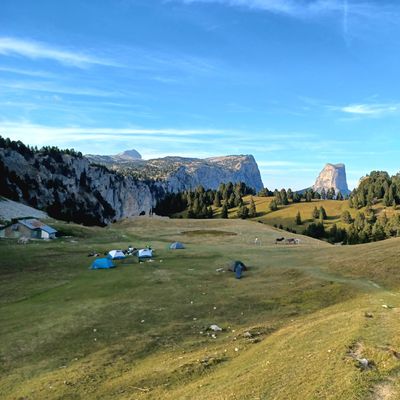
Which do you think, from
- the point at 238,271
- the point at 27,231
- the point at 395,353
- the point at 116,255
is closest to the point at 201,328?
the point at 395,353

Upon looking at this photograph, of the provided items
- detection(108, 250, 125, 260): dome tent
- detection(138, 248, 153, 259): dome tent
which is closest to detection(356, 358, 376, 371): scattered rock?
detection(138, 248, 153, 259): dome tent

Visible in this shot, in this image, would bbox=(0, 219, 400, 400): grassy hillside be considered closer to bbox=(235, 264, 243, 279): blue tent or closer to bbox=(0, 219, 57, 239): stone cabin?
bbox=(235, 264, 243, 279): blue tent

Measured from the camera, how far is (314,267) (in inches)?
2179

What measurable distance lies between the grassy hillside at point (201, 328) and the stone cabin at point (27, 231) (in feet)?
130

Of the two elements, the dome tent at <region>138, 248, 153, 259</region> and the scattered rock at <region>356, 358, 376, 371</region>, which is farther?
the dome tent at <region>138, 248, 153, 259</region>

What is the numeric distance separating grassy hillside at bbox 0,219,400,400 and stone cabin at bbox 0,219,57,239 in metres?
39.5

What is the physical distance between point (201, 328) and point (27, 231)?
83.1m

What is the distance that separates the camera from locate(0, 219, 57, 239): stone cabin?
103 m

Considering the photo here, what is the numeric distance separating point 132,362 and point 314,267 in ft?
110

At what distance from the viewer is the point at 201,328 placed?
34000mm

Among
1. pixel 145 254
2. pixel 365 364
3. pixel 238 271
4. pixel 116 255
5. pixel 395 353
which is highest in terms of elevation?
pixel 395 353

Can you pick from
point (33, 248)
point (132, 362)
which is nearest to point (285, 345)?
point (132, 362)

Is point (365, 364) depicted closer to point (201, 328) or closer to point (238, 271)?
point (201, 328)

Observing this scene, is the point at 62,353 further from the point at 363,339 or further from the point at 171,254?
the point at 171,254
